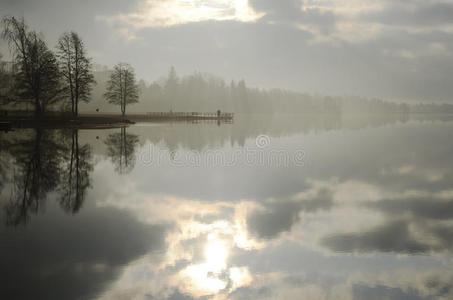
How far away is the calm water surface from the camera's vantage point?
8.78 metres

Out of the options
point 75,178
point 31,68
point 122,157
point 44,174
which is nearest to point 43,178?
point 44,174

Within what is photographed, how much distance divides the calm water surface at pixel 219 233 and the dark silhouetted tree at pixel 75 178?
9cm

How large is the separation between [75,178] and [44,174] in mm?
1817

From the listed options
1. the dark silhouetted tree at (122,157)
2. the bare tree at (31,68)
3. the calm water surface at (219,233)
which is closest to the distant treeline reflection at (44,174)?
the dark silhouetted tree at (122,157)

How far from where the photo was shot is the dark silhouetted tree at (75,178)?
51.9ft

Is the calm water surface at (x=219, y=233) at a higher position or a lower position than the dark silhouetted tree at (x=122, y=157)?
lower

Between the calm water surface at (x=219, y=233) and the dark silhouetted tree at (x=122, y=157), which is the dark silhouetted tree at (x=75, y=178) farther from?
the dark silhouetted tree at (x=122, y=157)

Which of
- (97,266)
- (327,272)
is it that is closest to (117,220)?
(97,266)

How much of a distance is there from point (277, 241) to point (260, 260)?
5.80 feet

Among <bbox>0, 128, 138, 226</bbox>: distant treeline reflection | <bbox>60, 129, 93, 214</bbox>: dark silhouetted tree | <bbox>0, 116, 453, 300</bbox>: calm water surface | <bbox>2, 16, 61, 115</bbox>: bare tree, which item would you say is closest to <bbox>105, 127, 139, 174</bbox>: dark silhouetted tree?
<bbox>0, 128, 138, 226</bbox>: distant treeline reflection

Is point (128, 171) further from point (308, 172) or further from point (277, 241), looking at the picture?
point (277, 241)

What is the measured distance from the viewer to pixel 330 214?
50.7 feet

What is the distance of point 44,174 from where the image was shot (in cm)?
2081

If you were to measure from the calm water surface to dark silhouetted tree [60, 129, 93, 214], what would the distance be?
0.30 feet
